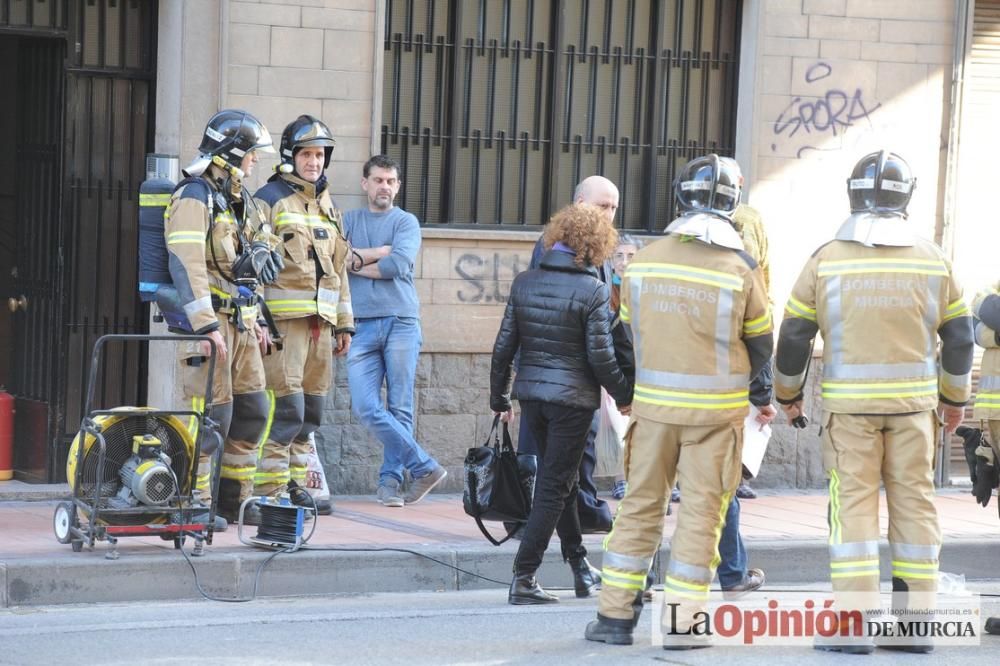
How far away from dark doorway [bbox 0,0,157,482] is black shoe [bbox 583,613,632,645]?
14.0ft

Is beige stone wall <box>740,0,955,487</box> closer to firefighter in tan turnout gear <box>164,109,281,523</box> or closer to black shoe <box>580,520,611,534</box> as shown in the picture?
black shoe <box>580,520,611,534</box>

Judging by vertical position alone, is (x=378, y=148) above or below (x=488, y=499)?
above

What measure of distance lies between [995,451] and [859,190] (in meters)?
1.49

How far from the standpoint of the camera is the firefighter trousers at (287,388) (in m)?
8.70

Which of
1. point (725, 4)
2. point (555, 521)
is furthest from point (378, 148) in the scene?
point (555, 521)

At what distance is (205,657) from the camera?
20.5ft

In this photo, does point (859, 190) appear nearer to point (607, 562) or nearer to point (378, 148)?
point (607, 562)

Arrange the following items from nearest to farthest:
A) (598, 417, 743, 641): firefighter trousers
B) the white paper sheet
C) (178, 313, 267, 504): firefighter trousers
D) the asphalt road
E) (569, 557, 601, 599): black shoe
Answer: the asphalt road, (598, 417, 743, 641): firefighter trousers, the white paper sheet, (569, 557, 601, 599): black shoe, (178, 313, 267, 504): firefighter trousers

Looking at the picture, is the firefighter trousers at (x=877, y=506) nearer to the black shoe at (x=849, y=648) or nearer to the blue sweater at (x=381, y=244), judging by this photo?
the black shoe at (x=849, y=648)

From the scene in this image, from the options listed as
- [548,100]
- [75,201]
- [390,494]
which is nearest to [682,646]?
[390,494]

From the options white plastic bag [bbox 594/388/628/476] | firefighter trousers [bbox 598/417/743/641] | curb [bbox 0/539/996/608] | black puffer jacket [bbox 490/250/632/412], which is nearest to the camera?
firefighter trousers [bbox 598/417/743/641]

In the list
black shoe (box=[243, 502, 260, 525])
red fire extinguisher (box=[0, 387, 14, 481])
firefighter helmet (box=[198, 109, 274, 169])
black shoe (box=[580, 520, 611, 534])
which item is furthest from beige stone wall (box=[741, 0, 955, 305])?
red fire extinguisher (box=[0, 387, 14, 481])

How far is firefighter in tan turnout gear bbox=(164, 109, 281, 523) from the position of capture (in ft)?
26.1

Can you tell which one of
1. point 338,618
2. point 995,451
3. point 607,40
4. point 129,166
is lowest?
point 338,618
